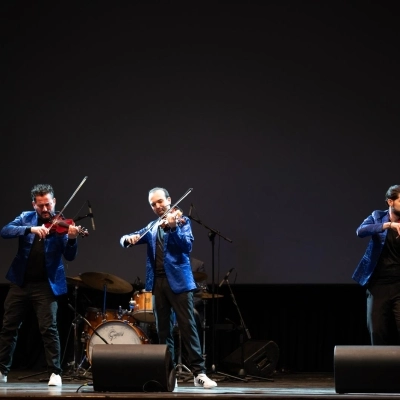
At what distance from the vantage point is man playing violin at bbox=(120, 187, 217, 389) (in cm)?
496

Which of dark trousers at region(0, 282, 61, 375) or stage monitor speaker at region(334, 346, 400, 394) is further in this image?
dark trousers at region(0, 282, 61, 375)

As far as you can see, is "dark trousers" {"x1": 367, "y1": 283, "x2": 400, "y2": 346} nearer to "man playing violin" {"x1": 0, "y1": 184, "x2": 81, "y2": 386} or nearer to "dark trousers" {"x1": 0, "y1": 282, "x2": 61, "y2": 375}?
"man playing violin" {"x1": 0, "y1": 184, "x2": 81, "y2": 386}

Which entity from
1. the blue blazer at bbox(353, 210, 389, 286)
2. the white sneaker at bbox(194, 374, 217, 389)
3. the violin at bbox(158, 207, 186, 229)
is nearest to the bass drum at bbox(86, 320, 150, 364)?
the white sneaker at bbox(194, 374, 217, 389)

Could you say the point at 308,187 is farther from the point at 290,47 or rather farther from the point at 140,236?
the point at 140,236

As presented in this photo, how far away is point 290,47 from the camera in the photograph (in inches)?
268

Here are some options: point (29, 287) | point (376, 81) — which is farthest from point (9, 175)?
point (376, 81)

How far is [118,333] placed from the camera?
248 inches

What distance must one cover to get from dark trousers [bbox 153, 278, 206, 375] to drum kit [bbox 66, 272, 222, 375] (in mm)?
1161

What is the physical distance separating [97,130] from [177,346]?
2.28 metres

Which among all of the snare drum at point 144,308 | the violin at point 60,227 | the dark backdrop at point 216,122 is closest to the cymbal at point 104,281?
the snare drum at point 144,308

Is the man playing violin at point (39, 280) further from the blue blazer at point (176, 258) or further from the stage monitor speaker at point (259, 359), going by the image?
the stage monitor speaker at point (259, 359)

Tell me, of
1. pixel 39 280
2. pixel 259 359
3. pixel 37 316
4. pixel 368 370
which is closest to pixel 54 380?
pixel 37 316

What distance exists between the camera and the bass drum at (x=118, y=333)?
20.6 ft

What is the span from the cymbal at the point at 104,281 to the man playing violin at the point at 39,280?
35.1 inches
